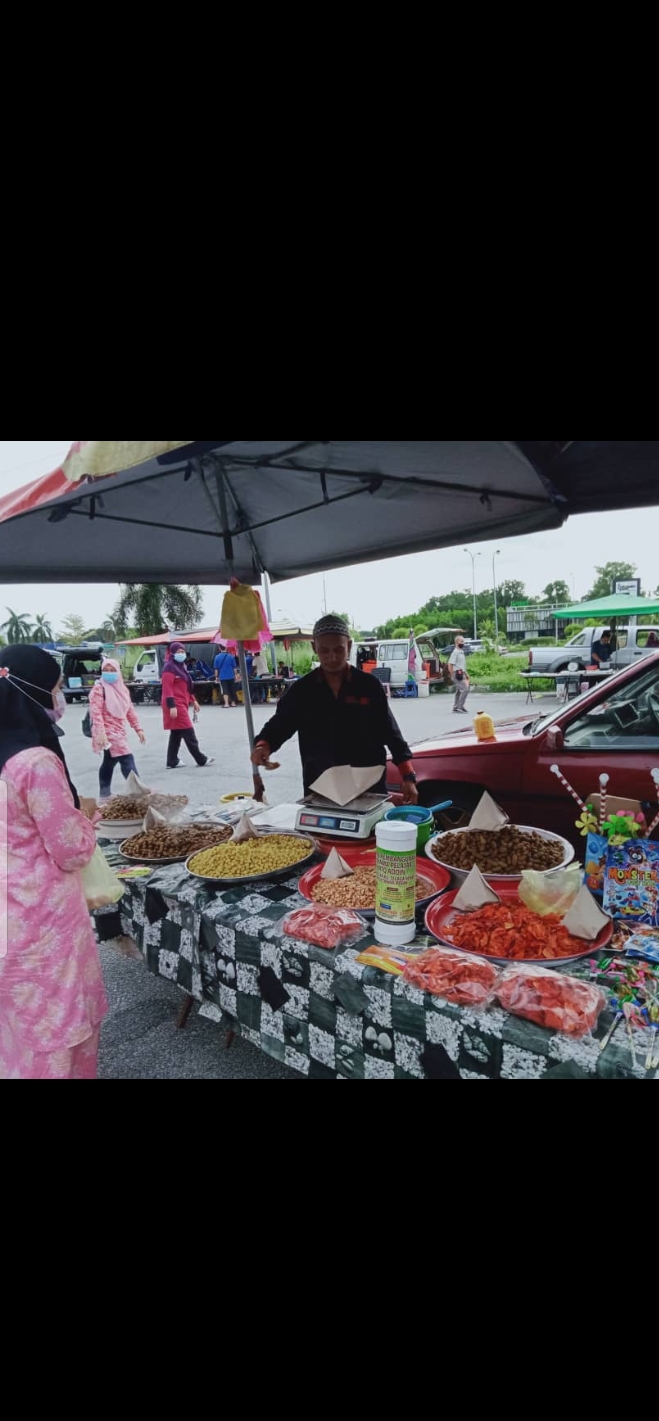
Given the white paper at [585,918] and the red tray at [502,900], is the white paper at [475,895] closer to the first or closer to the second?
the red tray at [502,900]

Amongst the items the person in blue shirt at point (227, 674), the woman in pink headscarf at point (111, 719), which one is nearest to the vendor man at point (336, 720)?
the woman in pink headscarf at point (111, 719)

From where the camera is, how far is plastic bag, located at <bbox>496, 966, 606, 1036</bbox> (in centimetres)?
133

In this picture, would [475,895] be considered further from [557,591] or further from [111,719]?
[557,591]

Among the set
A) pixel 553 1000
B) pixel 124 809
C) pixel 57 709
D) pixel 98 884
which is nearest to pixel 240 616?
pixel 124 809

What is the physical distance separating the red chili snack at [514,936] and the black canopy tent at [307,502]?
166 cm

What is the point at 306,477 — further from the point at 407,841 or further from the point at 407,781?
the point at 407,841

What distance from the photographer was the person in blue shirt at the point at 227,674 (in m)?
16.7

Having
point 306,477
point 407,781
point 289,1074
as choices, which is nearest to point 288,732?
point 407,781

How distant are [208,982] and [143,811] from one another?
1.14 metres

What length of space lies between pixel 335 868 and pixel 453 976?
689 millimetres

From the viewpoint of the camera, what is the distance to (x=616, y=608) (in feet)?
52.5

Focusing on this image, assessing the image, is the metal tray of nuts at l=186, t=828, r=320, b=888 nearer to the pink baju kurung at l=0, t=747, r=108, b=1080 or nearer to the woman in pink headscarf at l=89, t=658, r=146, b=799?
the pink baju kurung at l=0, t=747, r=108, b=1080

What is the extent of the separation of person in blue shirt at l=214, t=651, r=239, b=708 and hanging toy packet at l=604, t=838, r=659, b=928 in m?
15.3

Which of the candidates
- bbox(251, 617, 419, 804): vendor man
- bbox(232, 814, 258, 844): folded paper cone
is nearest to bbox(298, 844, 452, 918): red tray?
bbox(232, 814, 258, 844): folded paper cone
